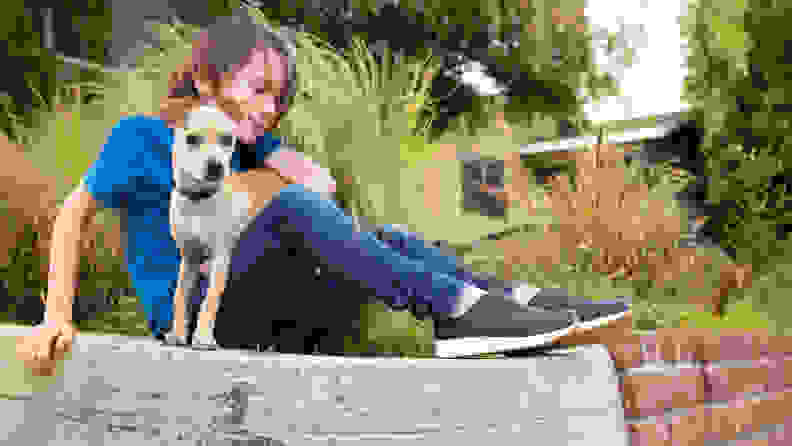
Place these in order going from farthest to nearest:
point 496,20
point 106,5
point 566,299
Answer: point 496,20
point 106,5
point 566,299

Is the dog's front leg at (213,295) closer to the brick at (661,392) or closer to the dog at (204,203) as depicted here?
the dog at (204,203)

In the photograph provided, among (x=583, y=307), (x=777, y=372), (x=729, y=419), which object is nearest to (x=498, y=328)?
(x=583, y=307)

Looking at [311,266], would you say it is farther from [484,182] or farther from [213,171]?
[484,182]

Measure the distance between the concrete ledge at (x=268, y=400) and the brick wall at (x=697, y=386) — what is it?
408mm

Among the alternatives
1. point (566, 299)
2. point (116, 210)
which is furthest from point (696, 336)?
point (116, 210)

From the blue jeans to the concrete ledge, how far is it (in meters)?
0.19

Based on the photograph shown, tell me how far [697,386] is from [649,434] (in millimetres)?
422

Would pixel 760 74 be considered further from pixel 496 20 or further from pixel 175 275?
pixel 175 275

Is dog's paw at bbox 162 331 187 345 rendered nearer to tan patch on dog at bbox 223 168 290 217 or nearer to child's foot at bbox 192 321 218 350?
child's foot at bbox 192 321 218 350

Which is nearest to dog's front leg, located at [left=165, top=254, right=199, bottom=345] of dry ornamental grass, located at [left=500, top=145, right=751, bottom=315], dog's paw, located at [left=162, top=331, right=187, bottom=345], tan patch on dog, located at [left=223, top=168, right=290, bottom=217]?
dog's paw, located at [left=162, top=331, right=187, bottom=345]

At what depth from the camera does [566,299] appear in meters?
2.10

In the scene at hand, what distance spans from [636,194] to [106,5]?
114 inches

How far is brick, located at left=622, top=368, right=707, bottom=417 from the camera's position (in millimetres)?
2080

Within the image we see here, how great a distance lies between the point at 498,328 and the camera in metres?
1.88
